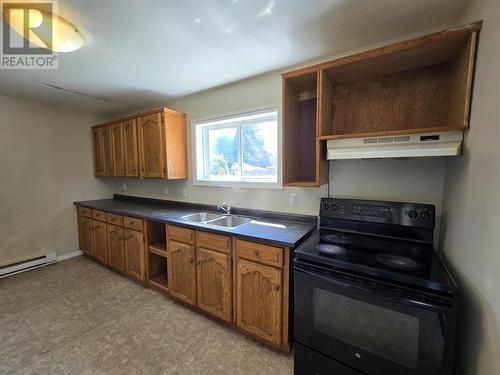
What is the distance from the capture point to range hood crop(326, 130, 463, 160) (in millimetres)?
1143

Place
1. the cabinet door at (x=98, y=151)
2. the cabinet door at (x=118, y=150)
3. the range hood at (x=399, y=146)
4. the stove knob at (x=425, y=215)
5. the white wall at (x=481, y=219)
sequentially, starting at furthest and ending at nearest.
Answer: the cabinet door at (x=98, y=151) < the cabinet door at (x=118, y=150) < the stove knob at (x=425, y=215) < the range hood at (x=399, y=146) < the white wall at (x=481, y=219)

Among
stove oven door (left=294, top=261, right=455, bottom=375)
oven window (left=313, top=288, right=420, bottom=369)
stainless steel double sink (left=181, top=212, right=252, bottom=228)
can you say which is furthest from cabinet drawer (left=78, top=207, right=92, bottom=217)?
oven window (left=313, top=288, right=420, bottom=369)

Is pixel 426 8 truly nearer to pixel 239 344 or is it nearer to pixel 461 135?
pixel 461 135

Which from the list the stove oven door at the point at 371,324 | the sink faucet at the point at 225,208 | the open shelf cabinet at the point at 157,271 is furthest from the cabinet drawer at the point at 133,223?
the stove oven door at the point at 371,324

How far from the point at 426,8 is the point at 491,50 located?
0.59 m

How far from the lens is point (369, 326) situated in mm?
1109

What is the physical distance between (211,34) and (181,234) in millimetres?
1653

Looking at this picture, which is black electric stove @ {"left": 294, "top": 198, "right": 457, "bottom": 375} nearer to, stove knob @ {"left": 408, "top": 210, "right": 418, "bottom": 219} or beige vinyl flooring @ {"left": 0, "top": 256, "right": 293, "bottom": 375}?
stove knob @ {"left": 408, "top": 210, "right": 418, "bottom": 219}

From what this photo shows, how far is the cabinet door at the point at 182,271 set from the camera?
2.03 metres

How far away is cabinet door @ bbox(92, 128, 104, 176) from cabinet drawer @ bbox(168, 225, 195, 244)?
6.98 ft

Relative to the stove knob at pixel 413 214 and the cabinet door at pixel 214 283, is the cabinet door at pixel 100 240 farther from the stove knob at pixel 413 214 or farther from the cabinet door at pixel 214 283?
the stove knob at pixel 413 214

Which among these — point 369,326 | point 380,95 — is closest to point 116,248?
point 369,326

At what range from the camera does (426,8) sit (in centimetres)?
127

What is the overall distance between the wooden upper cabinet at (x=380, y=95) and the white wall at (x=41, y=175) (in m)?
3.42
